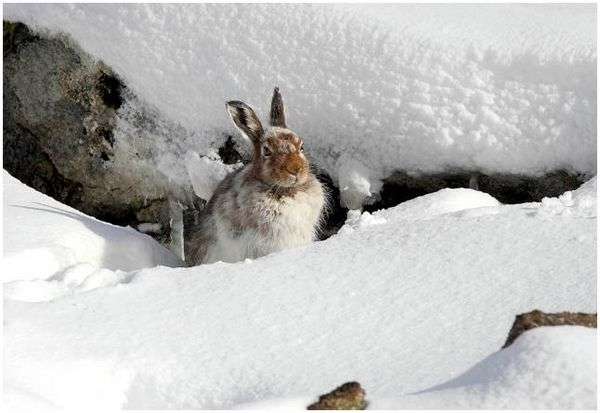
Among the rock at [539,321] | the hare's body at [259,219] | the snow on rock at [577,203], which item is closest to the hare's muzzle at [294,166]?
the hare's body at [259,219]

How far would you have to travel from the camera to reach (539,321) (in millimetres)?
2721

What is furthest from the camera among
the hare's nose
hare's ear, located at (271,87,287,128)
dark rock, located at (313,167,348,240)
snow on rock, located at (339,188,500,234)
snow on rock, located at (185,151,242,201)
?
snow on rock, located at (185,151,242,201)

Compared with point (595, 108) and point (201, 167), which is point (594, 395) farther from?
point (201, 167)

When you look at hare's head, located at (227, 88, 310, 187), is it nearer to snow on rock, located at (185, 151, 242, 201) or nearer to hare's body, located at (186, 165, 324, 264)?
hare's body, located at (186, 165, 324, 264)

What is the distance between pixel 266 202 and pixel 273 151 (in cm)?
28

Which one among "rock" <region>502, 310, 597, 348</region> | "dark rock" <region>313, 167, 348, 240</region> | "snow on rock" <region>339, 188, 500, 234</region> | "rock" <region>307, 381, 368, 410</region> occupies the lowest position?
"rock" <region>307, 381, 368, 410</region>

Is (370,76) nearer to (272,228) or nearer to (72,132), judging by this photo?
(272,228)

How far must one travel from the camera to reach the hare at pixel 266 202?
540cm

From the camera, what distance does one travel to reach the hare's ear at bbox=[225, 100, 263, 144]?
18.4 feet

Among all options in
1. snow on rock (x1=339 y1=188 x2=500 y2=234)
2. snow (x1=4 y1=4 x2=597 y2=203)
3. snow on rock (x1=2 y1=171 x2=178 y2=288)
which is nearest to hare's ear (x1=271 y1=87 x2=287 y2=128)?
snow (x1=4 y1=4 x2=597 y2=203)

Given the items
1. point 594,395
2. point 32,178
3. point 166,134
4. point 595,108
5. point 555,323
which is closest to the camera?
point 594,395

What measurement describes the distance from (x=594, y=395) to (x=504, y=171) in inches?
138

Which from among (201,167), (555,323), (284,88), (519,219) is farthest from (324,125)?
(555,323)

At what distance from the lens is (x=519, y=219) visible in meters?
4.13
